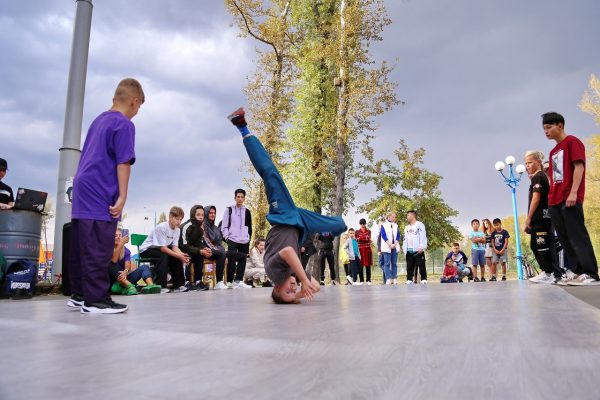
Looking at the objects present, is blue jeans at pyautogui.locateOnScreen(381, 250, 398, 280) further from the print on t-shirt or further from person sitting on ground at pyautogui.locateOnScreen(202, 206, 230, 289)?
the print on t-shirt

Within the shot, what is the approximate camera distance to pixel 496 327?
183cm

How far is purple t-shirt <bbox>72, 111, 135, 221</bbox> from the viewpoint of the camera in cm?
313

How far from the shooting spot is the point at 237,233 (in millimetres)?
9125

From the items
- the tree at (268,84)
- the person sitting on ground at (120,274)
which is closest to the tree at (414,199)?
the tree at (268,84)

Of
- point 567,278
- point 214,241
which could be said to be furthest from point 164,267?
point 567,278

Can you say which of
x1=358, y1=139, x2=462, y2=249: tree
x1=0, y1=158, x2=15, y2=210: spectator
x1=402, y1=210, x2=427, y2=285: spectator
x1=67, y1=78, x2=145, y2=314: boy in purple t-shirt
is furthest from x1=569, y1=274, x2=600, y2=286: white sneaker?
x1=358, y1=139, x2=462, y2=249: tree

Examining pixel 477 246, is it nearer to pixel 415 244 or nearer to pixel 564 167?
pixel 415 244

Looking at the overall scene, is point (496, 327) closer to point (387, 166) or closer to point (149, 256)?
point (149, 256)

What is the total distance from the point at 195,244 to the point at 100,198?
5318 millimetres

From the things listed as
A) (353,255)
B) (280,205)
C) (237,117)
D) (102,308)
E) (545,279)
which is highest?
(237,117)

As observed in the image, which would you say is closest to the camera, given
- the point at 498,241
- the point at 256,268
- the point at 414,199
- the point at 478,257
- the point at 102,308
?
the point at 102,308

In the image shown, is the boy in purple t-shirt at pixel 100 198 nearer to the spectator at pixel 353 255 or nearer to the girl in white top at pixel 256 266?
the girl in white top at pixel 256 266

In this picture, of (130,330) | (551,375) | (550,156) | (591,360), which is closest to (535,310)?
(591,360)

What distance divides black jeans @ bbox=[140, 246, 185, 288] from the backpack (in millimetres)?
1756
